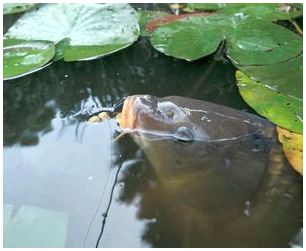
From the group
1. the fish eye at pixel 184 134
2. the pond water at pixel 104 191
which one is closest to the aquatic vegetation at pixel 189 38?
the pond water at pixel 104 191

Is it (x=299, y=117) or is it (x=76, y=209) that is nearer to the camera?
(x=76, y=209)

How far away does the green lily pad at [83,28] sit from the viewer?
2.12 metres

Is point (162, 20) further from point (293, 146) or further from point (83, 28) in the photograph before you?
point (293, 146)

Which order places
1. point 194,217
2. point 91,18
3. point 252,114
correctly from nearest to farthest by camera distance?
point 194,217, point 252,114, point 91,18

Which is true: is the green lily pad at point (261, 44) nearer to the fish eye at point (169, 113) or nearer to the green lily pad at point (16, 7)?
the fish eye at point (169, 113)

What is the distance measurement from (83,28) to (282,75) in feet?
3.13

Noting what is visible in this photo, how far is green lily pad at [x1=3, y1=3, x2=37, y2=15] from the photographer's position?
102 inches

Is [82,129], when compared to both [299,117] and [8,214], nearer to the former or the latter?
[8,214]

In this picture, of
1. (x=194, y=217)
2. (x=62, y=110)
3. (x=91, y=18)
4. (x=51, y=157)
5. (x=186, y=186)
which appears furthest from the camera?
(x=91, y=18)

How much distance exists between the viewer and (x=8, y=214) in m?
1.43

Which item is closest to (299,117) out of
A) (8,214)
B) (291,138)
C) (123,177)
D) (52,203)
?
(291,138)

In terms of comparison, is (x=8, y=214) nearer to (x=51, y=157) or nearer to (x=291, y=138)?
(x=51, y=157)

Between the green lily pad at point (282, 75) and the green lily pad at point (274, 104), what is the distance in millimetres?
25

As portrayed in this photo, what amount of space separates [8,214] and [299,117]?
40.3 inches
